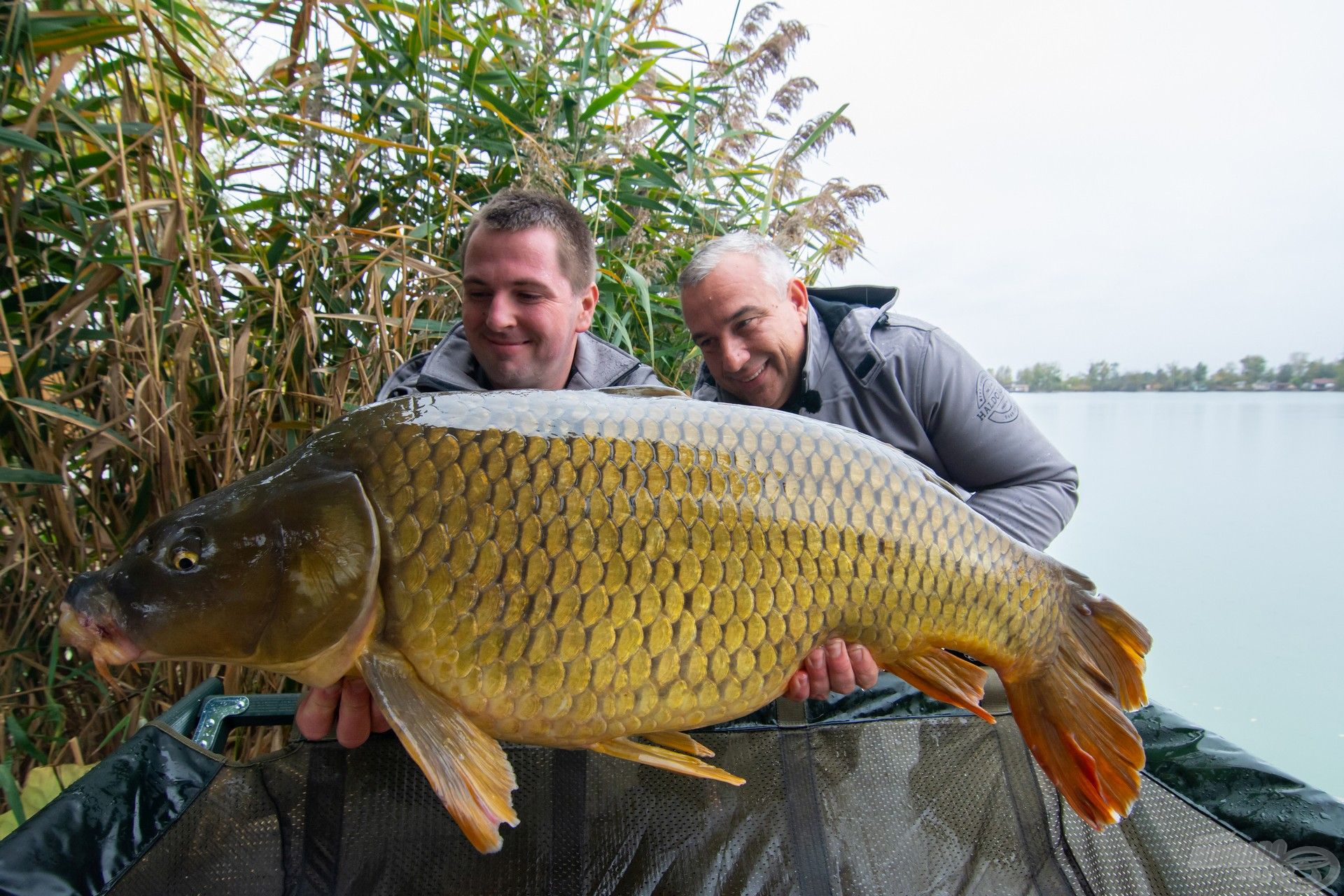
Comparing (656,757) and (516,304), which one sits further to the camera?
(516,304)

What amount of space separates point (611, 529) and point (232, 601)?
1.13 feet

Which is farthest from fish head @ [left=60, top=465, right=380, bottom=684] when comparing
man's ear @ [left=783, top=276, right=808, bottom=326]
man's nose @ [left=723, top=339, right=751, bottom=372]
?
man's ear @ [left=783, top=276, right=808, bottom=326]

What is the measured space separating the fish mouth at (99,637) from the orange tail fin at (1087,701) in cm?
91

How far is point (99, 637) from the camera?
2.10 ft

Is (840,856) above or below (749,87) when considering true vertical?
below

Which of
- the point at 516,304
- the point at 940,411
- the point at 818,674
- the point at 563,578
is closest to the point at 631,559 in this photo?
the point at 563,578

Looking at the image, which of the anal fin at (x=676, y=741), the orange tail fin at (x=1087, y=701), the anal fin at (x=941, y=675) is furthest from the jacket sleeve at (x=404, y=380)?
the orange tail fin at (x=1087, y=701)

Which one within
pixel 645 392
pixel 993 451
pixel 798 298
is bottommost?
pixel 993 451

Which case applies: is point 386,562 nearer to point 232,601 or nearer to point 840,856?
point 232,601

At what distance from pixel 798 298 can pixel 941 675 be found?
93cm

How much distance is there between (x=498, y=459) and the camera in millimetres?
717

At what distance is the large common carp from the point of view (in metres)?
0.67

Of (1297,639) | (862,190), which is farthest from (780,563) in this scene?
(862,190)

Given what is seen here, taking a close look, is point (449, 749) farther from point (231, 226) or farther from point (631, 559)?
point (231, 226)
